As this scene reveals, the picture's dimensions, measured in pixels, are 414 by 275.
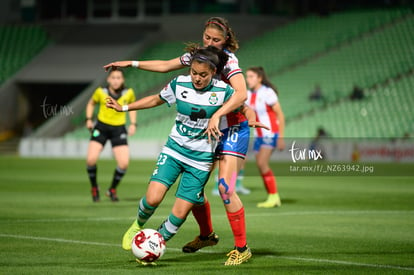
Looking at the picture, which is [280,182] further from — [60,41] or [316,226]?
[60,41]

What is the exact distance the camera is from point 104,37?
151 ft

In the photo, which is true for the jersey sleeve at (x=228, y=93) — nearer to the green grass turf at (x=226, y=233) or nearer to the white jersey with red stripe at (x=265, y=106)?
the green grass turf at (x=226, y=233)

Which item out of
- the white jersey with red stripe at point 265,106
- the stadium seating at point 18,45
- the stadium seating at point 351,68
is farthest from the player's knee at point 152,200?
the stadium seating at point 18,45

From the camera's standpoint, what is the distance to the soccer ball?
744cm

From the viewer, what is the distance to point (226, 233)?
33.6 feet

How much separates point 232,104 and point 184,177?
847mm

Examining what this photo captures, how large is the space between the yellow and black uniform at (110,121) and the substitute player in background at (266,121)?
222 centimetres


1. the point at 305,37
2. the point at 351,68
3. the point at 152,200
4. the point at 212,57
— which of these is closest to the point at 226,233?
the point at 152,200

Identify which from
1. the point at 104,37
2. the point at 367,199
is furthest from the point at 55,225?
the point at 104,37

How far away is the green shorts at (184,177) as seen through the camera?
25.5ft

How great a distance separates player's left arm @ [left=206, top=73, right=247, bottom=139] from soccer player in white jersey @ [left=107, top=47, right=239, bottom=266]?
0.09 m

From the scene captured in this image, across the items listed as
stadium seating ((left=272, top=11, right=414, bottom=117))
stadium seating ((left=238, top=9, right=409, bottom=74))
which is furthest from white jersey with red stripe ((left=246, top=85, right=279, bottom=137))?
stadium seating ((left=238, top=9, right=409, bottom=74))

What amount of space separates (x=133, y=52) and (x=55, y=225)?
33039 mm

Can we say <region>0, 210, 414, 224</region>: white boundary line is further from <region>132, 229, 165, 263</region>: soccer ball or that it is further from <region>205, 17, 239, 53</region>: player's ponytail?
<region>205, 17, 239, 53</region>: player's ponytail
